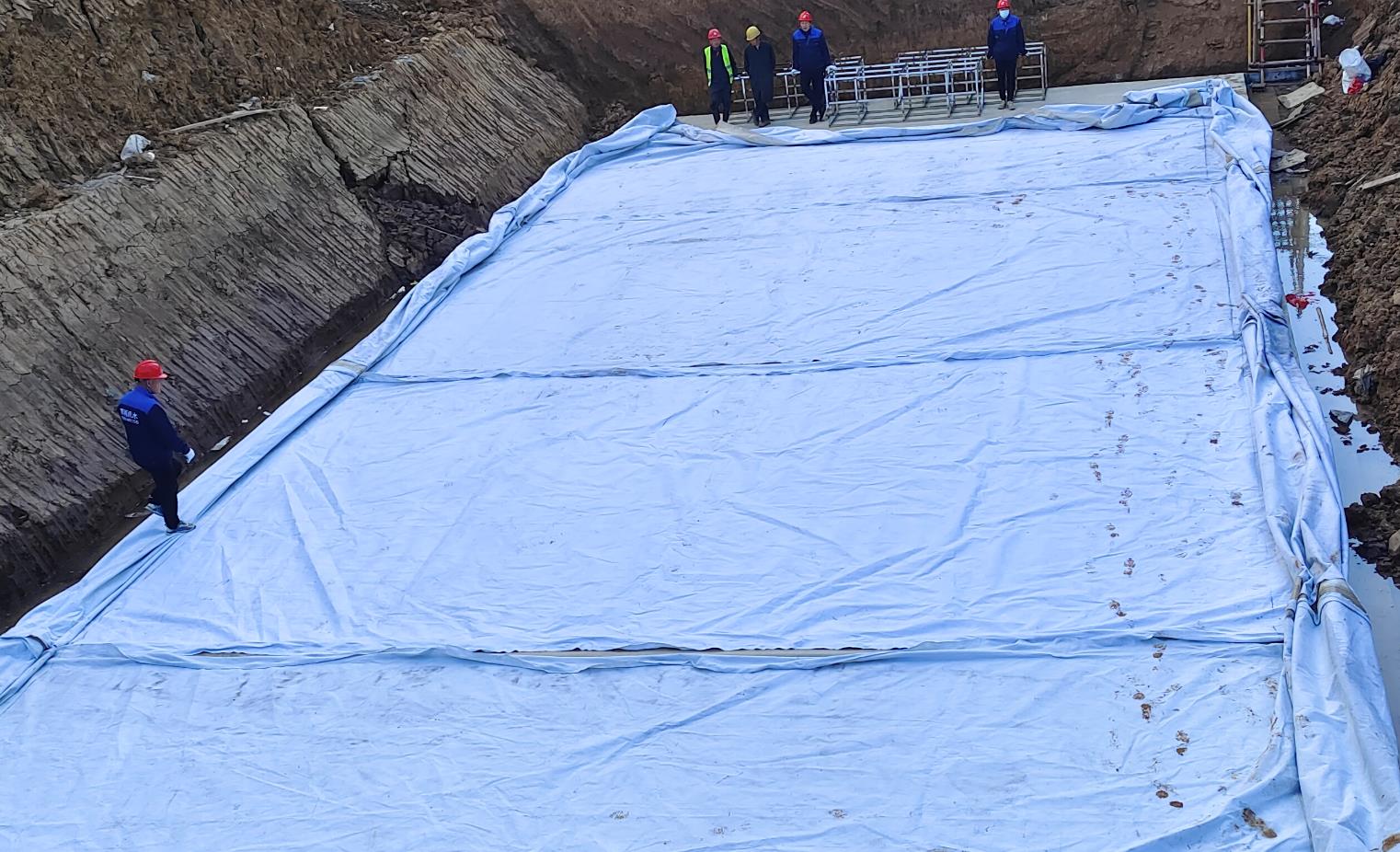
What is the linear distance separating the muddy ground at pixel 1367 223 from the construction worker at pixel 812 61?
4.83 meters

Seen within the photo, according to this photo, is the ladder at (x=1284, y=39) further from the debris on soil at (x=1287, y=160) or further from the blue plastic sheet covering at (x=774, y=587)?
the blue plastic sheet covering at (x=774, y=587)

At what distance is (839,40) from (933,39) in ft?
3.64

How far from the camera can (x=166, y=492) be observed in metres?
6.82

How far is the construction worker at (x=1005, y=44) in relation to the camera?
13242 mm

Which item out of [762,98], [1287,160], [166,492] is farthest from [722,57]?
[166,492]

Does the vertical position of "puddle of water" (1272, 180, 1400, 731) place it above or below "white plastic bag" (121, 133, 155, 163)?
below

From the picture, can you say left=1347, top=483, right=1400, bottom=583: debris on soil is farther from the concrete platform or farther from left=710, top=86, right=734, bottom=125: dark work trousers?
left=710, top=86, right=734, bottom=125: dark work trousers

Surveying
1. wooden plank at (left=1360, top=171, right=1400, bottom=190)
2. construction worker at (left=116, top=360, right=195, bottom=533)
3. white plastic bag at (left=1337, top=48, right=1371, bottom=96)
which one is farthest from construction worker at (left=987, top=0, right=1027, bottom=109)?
construction worker at (left=116, top=360, right=195, bottom=533)

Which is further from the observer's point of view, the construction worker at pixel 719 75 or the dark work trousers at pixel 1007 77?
the construction worker at pixel 719 75

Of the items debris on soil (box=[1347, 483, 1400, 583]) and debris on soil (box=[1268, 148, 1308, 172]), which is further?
debris on soil (box=[1268, 148, 1308, 172])

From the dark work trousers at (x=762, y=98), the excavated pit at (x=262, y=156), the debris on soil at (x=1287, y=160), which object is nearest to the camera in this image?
the excavated pit at (x=262, y=156)

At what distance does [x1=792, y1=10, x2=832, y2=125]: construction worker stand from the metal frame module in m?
0.17

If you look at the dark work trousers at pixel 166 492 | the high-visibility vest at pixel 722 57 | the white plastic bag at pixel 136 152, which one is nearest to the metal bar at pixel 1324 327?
the dark work trousers at pixel 166 492

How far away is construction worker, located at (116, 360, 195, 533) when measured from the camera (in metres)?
6.73
